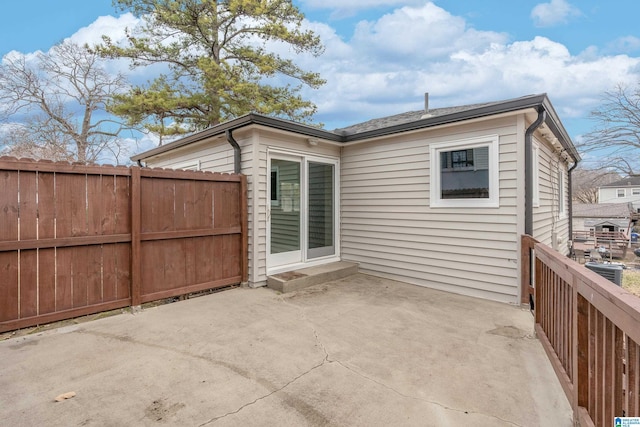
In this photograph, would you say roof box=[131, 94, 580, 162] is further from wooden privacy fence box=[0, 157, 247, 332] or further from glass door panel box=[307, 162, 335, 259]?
wooden privacy fence box=[0, 157, 247, 332]

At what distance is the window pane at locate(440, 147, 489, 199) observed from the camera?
173 inches

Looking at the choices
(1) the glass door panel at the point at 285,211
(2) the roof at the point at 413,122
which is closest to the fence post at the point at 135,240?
(2) the roof at the point at 413,122

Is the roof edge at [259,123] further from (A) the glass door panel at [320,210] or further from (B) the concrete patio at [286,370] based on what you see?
(B) the concrete patio at [286,370]

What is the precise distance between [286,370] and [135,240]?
2.46m

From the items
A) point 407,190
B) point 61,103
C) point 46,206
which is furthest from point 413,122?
point 61,103

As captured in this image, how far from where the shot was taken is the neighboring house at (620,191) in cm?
2698

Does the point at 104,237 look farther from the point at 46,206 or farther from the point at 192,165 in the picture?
the point at 192,165

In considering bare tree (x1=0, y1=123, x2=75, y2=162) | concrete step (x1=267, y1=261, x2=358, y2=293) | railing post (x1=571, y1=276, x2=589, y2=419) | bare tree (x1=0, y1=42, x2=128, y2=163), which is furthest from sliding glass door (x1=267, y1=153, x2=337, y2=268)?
bare tree (x1=0, y1=123, x2=75, y2=162)

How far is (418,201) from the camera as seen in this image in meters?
5.03

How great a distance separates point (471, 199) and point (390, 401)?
336cm

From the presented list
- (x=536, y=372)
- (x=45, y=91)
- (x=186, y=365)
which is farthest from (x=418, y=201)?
(x=45, y=91)

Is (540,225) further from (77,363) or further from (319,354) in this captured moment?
(77,363)

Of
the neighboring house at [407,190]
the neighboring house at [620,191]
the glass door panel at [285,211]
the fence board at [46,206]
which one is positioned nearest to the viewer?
the fence board at [46,206]

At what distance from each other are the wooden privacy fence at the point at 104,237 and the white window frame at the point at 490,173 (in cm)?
309
